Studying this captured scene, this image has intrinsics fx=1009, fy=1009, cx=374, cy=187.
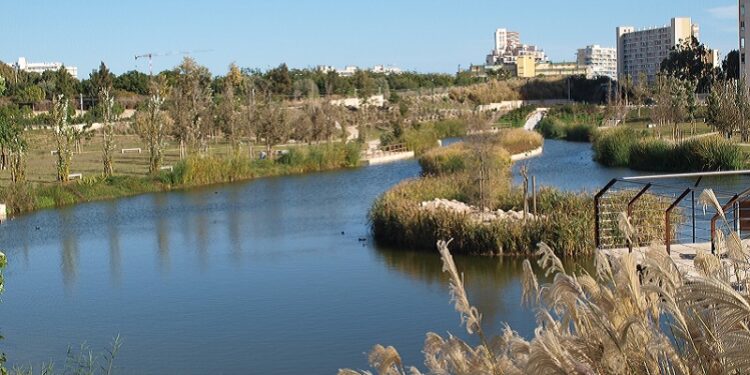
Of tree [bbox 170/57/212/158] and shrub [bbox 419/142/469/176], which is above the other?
tree [bbox 170/57/212/158]

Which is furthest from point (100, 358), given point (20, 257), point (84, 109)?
point (84, 109)

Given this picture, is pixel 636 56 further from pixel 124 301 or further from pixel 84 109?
pixel 124 301

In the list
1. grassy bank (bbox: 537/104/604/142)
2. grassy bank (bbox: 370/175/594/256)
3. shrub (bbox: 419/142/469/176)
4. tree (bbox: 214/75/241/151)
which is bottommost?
grassy bank (bbox: 370/175/594/256)

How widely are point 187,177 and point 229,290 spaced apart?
16.3 m

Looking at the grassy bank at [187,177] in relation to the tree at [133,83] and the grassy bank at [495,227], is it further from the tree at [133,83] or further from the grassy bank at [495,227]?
the tree at [133,83]

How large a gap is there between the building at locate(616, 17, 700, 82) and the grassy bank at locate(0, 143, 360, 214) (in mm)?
69852

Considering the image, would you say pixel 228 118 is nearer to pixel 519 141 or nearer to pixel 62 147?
pixel 62 147

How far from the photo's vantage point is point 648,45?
10938 centimetres

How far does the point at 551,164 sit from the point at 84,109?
3176 centimetres

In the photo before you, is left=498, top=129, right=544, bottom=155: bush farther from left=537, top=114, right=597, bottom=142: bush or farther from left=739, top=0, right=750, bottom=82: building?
left=739, top=0, right=750, bottom=82: building

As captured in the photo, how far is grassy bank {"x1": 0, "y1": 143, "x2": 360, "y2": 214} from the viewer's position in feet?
82.4

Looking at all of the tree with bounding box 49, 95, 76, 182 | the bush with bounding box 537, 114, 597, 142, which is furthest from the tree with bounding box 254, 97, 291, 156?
the bush with bounding box 537, 114, 597, 142

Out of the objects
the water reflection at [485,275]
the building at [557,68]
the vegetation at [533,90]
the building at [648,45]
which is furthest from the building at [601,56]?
the water reflection at [485,275]

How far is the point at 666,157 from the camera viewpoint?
1144 inches
